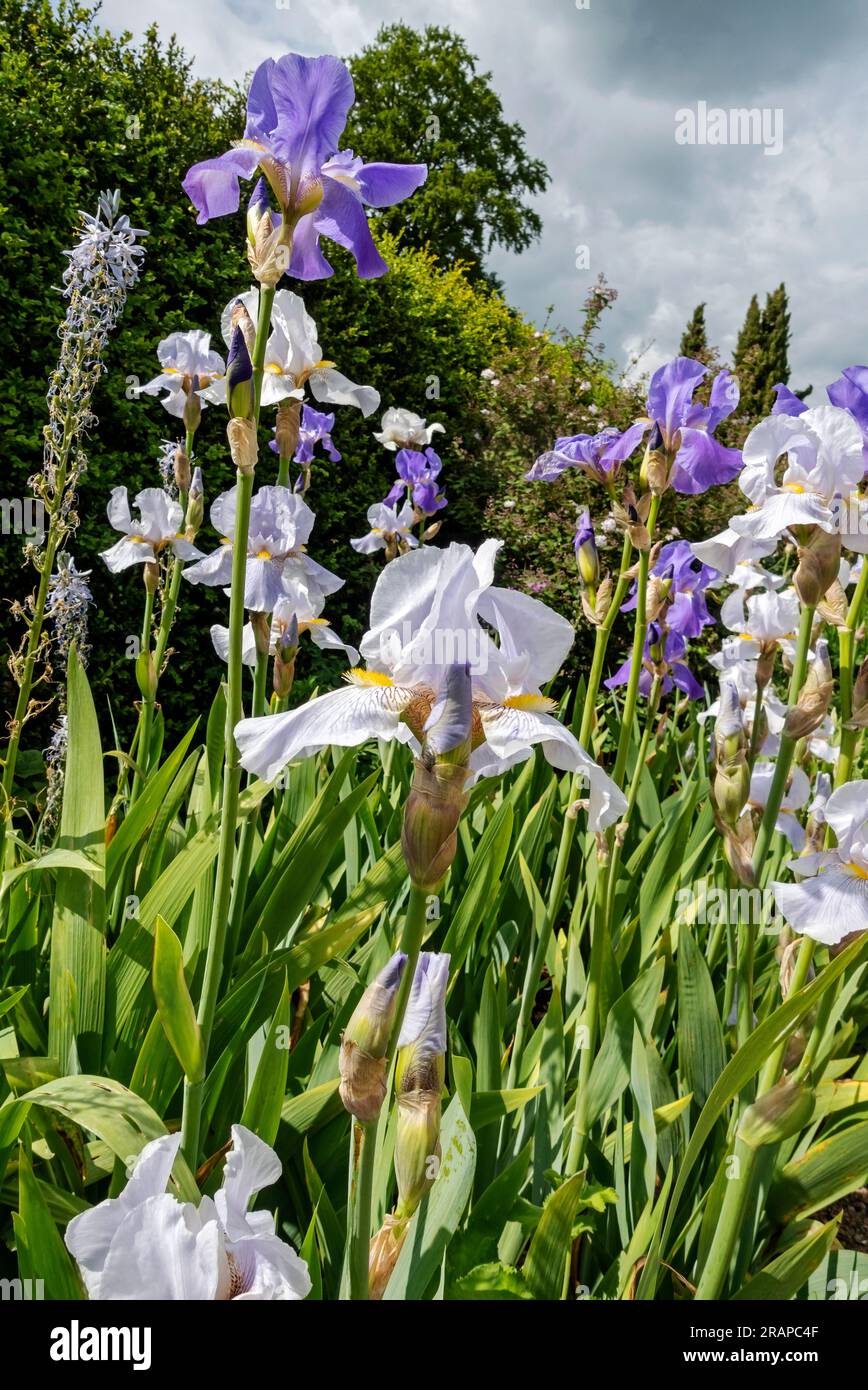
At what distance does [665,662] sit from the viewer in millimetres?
3078

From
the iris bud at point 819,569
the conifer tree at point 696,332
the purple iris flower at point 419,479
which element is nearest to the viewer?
the iris bud at point 819,569

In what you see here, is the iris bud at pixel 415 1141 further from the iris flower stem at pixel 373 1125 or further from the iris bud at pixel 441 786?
the iris bud at pixel 441 786

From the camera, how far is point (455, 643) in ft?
2.87

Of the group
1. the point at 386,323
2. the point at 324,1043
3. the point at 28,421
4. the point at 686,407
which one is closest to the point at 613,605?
the point at 686,407

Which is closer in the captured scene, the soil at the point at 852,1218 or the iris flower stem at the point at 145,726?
the soil at the point at 852,1218

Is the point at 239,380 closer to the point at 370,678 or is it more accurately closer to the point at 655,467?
the point at 370,678

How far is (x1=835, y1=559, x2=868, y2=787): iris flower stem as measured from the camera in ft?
4.93

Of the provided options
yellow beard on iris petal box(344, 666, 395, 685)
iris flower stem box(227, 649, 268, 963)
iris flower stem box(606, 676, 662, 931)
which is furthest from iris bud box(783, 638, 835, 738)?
iris flower stem box(227, 649, 268, 963)

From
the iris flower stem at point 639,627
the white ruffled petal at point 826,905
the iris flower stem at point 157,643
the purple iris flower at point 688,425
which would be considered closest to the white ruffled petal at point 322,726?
the white ruffled petal at point 826,905

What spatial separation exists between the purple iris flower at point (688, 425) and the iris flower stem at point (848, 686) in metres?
0.53

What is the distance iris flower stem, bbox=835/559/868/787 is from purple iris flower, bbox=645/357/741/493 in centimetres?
53

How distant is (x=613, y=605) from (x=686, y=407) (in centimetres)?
49

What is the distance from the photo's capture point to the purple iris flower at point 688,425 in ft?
6.45

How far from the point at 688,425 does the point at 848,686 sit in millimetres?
763
